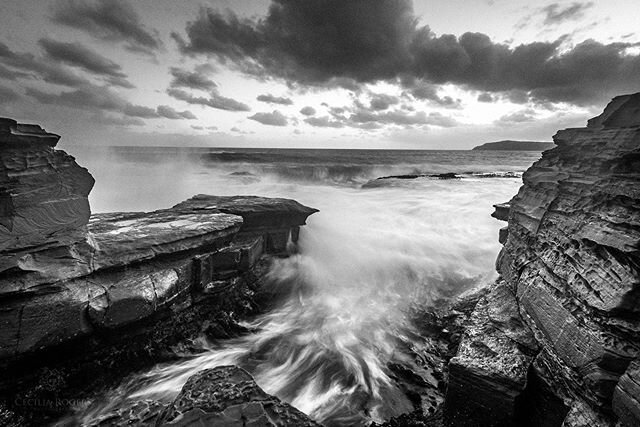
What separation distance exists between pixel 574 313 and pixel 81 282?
642 centimetres

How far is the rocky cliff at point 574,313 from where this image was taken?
9.34 feet

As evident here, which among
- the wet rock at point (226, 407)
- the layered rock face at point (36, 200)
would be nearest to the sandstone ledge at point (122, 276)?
the layered rock face at point (36, 200)

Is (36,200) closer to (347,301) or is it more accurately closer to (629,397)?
(347,301)

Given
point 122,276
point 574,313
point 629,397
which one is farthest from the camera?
point 122,276

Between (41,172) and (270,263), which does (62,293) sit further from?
(270,263)

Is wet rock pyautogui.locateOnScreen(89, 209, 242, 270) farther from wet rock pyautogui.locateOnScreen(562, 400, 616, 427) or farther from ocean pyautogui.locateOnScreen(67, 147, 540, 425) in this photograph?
wet rock pyautogui.locateOnScreen(562, 400, 616, 427)

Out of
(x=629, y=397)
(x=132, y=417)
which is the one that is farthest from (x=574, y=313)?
(x=132, y=417)

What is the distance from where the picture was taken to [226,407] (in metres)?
2.68

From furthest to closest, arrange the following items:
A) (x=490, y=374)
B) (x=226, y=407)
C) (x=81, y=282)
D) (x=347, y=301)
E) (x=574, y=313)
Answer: (x=347, y=301) < (x=81, y=282) < (x=490, y=374) < (x=574, y=313) < (x=226, y=407)

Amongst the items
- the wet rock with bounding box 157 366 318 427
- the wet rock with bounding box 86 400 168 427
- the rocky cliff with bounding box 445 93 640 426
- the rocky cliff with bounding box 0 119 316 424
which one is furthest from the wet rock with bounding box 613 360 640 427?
the wet rock with bounding box 86 400 168 427

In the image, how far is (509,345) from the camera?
13.0 ft

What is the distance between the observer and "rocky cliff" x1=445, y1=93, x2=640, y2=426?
2.85 meters

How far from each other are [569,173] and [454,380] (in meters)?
3.78

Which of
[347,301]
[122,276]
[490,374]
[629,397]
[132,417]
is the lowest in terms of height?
[347,301]
